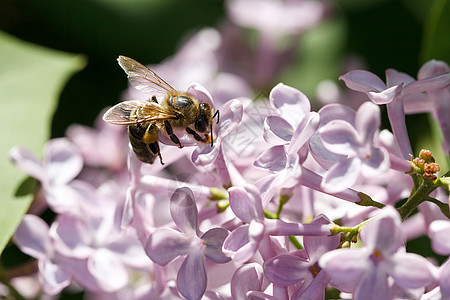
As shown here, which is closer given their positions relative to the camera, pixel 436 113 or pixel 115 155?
pixel 436 113

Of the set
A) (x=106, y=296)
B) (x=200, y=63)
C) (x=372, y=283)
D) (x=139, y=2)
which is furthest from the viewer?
(x=139, y=2)

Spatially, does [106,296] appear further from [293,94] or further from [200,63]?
[200,63]

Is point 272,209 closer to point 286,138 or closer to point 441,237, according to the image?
point 286,138

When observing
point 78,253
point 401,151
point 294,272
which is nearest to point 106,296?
point 78,253

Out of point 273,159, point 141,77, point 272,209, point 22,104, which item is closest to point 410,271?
point 273,159

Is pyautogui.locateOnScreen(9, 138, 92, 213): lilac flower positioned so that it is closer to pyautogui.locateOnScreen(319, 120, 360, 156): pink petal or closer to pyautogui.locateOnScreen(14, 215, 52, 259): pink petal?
pyautogui.locateOnScreen(14, 215, 52, 259): pink petal

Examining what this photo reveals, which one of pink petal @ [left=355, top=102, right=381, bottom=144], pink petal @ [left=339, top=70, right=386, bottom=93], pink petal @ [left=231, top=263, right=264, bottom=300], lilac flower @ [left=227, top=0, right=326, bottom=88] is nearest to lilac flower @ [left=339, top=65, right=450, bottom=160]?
pink petal @ [left=339, top=70, right=386, bottom=93]
